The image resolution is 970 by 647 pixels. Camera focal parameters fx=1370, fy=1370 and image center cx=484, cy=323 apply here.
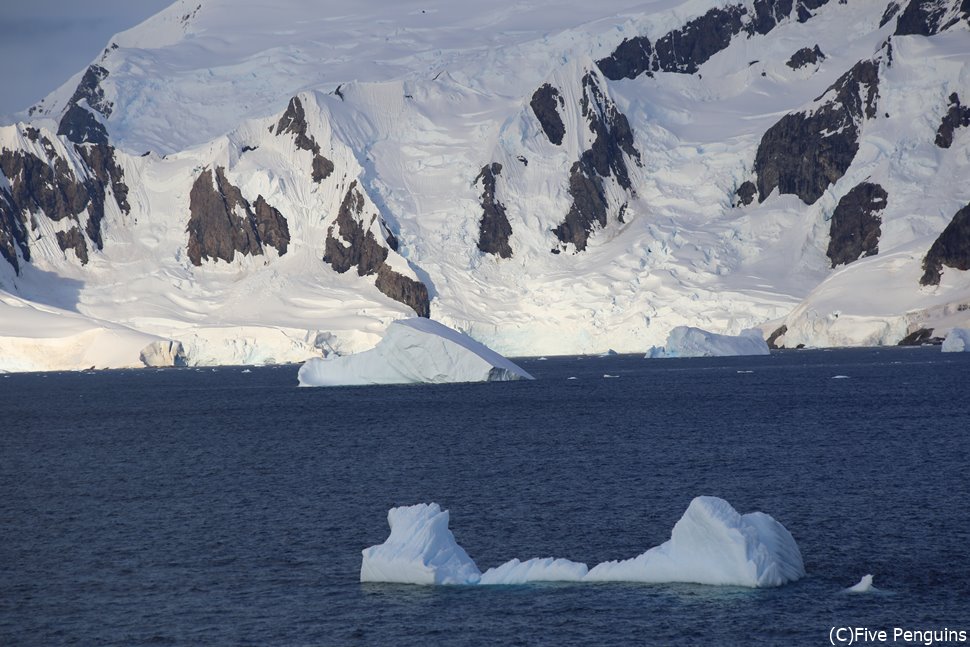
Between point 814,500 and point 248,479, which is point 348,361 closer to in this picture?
point 248,479

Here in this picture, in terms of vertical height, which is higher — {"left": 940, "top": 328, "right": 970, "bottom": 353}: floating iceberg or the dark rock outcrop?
the dark rock outcrop

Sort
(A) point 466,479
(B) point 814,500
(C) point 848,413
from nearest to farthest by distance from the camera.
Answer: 1. (B) point 814,500
2. (A) point 466,479
3. (C) point 848,413

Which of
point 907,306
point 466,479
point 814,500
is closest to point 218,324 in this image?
point 907,306

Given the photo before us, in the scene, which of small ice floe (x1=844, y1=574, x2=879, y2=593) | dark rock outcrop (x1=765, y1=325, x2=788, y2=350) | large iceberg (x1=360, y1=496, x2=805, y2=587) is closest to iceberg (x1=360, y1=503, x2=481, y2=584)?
large iceberg (x1=360, y1=496, x2=805, y2=587)

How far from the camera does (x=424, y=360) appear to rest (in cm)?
11906

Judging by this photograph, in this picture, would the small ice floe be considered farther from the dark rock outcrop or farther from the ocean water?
the dark rock outcrop

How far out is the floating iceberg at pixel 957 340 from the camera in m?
149

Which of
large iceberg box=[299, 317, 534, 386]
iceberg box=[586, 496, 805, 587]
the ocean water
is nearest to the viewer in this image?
the ocean water

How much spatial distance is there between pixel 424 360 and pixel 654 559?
A: 83.4 metres

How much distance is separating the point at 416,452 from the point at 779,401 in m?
34.1

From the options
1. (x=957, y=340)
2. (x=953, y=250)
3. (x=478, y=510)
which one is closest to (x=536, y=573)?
(x=478, y=510)

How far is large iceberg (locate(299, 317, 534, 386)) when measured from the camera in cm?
11512

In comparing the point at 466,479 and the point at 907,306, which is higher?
the point at 907,306

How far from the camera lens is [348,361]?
130250 millimetres
